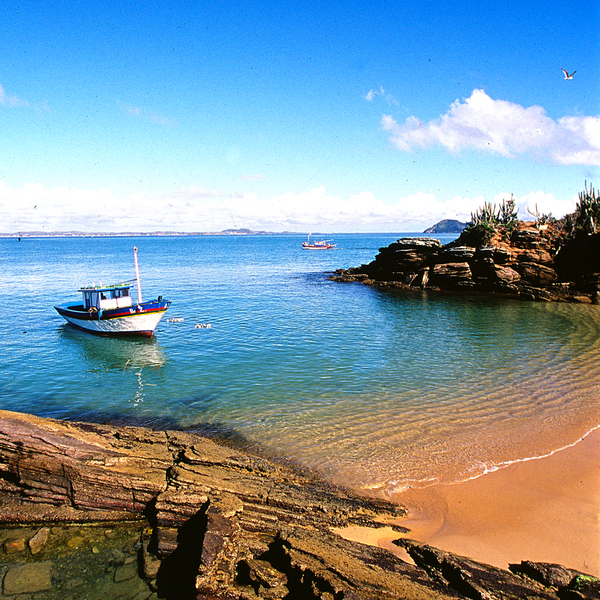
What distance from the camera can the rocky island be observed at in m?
39.9

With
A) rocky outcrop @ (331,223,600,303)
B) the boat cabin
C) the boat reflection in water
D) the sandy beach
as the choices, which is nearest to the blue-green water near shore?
the boat reflection in water

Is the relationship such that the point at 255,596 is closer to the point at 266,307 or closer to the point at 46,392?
the point at 46,392

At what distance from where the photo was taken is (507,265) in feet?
145

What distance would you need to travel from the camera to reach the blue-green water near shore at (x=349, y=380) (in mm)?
12852

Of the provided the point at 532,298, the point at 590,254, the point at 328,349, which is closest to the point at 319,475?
the point at 328,349

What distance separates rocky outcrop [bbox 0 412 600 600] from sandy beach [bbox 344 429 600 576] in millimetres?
663

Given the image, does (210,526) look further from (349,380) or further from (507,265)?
(507,265)

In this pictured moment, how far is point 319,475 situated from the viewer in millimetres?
11234

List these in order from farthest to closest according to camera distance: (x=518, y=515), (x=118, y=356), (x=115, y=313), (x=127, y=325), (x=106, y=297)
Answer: (x=106, y=297), (x=127, y=325), (x=115, y=313), (x=118, y=356), (x=518, y=515)

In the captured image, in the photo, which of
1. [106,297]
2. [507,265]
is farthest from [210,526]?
[507,265]

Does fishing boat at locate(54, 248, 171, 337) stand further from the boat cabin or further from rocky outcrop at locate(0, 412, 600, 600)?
rocky outcrop at locate(0, 412, 600, 600)

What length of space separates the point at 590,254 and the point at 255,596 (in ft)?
147

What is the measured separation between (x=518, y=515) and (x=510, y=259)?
40.4 m

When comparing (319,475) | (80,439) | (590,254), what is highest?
(590,254)
